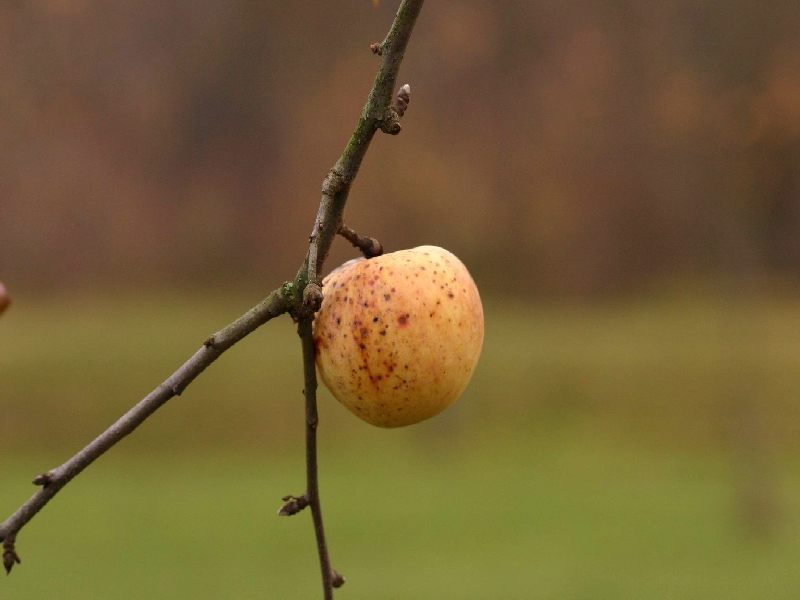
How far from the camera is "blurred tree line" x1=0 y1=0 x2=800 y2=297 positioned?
32.6ft

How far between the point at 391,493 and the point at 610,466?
2.19 m

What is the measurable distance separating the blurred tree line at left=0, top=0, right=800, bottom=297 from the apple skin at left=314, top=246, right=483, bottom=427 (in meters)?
8.24

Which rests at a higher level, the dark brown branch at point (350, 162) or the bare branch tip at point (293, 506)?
the dark brown branch at point (350, 162)

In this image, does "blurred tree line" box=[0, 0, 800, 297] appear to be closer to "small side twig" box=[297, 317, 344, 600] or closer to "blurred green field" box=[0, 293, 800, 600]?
"blurred green field" box=[0, 293, 800, 600]

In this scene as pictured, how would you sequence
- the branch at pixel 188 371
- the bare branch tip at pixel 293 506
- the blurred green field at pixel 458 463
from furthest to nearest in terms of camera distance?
the blurred green field at pixel 458 463
the bare branch tip at pixel 293 506
the branch at pixel 188 371

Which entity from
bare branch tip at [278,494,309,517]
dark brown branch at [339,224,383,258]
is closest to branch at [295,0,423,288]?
dark brown branch at [339,224,383,258]

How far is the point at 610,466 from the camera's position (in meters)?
11.4

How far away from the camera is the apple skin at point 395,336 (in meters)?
1.45

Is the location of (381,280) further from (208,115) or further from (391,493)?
(208,115)

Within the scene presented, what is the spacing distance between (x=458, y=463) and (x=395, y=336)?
11.0 metres

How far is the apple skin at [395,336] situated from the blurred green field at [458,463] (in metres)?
7.15

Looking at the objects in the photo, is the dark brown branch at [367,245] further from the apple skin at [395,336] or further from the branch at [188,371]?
the branch at [188,371]

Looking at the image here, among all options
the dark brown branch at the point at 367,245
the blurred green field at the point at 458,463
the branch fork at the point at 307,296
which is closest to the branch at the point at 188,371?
the branch fork at the point at 307,296

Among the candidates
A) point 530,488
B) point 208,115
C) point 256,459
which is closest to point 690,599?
point 530,488
